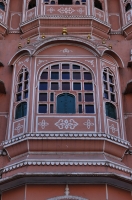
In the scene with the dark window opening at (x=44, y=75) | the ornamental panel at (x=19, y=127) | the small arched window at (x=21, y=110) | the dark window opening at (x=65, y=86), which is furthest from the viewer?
the dark window opening at (x=44, y=75)

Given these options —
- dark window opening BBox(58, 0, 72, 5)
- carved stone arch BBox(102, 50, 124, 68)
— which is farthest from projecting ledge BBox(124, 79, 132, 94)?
dark window opening BBox(58, 0, 72, 5)

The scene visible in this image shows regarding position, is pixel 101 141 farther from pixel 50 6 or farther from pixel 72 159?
pixel 50 6

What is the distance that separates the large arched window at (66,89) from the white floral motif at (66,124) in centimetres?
44

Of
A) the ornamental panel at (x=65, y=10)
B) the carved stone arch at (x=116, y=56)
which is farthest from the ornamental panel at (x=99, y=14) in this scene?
the carved stone arch at (x=116, y=56)

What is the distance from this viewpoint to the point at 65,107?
1343 centimetres

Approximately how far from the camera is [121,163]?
502 inches

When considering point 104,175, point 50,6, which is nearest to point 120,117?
point 104,175

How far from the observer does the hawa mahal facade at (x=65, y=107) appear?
38.8 ft

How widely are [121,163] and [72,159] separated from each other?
1.58 meters

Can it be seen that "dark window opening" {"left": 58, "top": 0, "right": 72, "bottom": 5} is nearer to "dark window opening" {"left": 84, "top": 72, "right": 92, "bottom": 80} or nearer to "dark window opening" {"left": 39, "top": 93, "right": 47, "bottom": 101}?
"dark window opening" {"left": 84, "top": 72, "right": 92, "bottom": 80}

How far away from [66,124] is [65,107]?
72 centimetres

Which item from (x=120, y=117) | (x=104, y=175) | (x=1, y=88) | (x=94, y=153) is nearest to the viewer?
(x=104, y=175)

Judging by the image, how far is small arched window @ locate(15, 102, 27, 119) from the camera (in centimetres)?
1351

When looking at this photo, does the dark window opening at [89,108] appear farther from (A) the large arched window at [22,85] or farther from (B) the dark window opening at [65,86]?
(A) the large arched window at [22,85]
